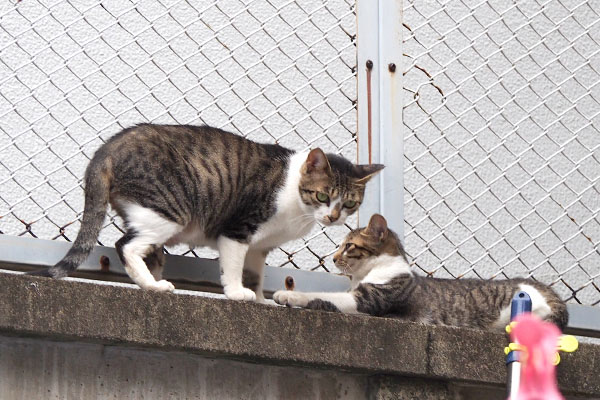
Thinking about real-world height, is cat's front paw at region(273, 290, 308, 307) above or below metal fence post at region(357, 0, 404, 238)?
below

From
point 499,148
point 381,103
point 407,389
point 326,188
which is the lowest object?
point 407,389

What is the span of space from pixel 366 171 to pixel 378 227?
0.58 ft

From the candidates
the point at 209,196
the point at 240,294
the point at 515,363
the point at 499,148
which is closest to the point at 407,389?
the point at 240,294

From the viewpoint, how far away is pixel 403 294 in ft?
8.29

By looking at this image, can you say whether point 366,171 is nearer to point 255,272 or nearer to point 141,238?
point 255,272

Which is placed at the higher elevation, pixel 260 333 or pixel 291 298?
pixel 291 298

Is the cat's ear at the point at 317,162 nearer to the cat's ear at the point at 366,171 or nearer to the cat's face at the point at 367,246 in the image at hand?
the cat's ear at the point at 366,171

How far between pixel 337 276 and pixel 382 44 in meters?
0.72

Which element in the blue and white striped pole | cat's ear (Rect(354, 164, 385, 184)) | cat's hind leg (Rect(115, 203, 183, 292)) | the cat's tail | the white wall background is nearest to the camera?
the blue and white striped pole

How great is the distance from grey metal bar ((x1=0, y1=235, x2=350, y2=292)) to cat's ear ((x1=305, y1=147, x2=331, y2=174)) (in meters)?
0.33

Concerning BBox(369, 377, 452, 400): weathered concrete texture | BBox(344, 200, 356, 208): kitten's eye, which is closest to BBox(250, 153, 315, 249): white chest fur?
BBox(344, 200, 356, 208): kitten's eye

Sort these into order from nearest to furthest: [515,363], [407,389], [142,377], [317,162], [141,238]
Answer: [515,363], [142,377], [407,389], [141,238], [317,162]

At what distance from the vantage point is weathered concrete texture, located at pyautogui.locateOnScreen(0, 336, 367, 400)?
73.1 inches

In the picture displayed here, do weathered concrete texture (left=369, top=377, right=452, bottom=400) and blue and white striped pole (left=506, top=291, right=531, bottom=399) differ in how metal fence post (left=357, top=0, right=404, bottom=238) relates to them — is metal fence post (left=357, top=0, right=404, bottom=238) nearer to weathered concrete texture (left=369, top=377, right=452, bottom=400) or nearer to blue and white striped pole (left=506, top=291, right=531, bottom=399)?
weathered concrete texture (left=369, top=377, right=452, bottom=400)
